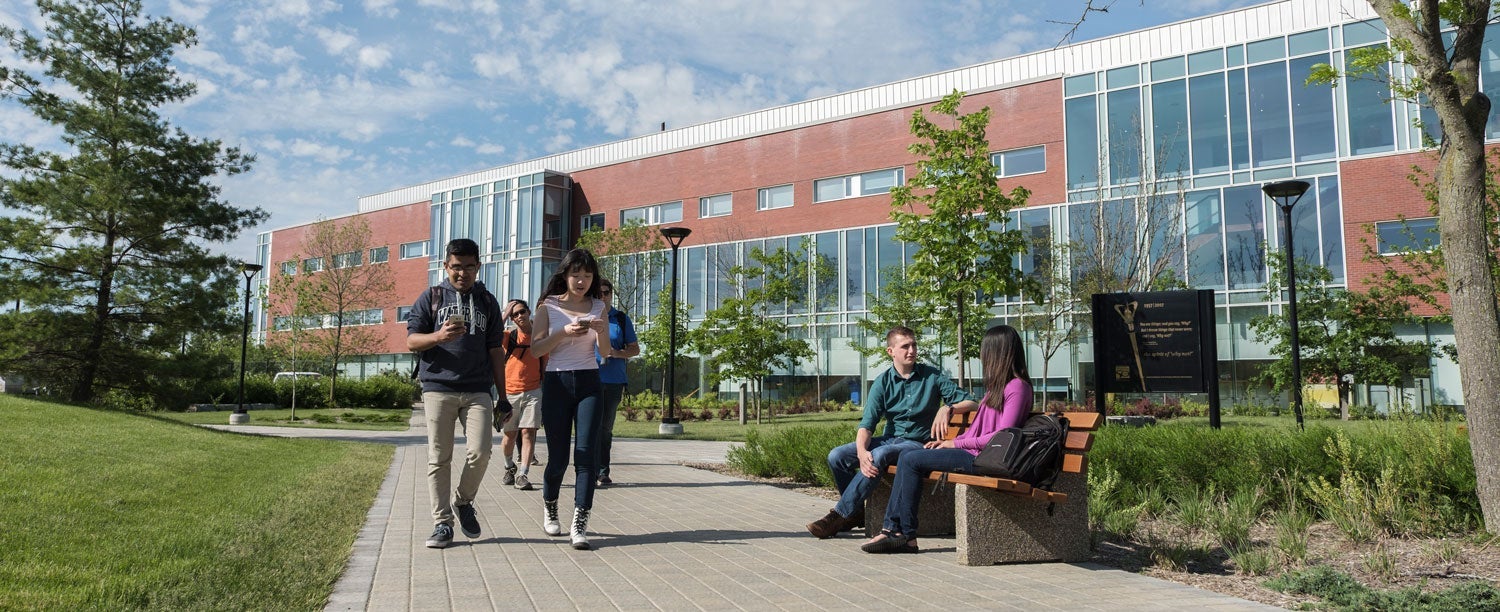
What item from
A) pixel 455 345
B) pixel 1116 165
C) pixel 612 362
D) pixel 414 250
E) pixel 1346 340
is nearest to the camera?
pixel 455 345

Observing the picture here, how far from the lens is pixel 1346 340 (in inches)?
950

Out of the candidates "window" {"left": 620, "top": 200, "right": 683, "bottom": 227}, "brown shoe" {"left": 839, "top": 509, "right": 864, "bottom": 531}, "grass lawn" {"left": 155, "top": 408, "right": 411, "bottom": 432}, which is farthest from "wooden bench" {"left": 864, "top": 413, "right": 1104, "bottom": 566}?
"window" {"left": 620, "top": 200, "right": 683, "bottom": 227}

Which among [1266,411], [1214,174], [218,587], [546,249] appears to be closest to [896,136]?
[1214,174]

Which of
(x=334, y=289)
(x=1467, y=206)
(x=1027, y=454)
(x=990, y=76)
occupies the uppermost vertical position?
(x=990, y=76)

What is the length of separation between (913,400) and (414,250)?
50437 millimetres

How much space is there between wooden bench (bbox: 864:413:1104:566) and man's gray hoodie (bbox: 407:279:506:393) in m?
2.88

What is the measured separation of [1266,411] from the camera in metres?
27.1

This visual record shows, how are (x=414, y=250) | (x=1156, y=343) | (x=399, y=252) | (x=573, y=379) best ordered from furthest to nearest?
(x=399, y=252) < (x=414, y=250) < (x=1156, y=343) < (x=573, y=379)

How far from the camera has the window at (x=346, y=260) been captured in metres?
39.8

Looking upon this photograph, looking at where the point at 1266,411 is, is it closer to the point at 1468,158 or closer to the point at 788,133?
the point at 788,133

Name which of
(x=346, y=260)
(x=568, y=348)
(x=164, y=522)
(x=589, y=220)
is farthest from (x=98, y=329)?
(x=589, y=220)

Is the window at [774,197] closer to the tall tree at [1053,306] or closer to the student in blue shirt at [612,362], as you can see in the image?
the tall tree at [1053,306]

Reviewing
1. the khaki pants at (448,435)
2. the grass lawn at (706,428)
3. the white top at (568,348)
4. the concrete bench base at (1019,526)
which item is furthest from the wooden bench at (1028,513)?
the grass lawn at (706,428)

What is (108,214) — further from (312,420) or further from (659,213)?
(659,213)
